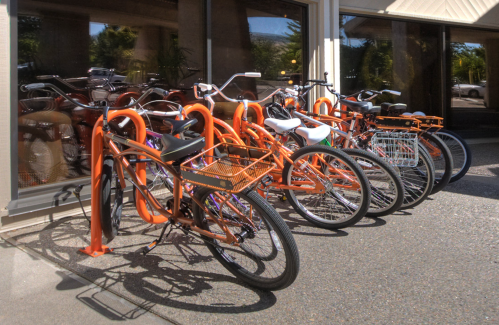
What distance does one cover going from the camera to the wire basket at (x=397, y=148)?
418cm

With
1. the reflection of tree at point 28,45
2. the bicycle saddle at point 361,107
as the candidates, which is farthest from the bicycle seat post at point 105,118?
the bicycle saddle at point 361,107

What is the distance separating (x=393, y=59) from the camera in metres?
8.75

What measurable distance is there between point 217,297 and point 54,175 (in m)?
2.59

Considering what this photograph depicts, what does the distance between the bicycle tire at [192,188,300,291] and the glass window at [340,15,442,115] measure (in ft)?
18.4

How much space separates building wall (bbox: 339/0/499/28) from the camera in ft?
25.2

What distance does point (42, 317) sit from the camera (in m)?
2.59

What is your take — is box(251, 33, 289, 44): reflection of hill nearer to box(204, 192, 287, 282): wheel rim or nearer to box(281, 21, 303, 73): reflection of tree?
box(281, 21, 303, 73): reflection of tree

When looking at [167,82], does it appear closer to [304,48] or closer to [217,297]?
[304,48]

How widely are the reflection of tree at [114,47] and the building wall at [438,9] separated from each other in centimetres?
382

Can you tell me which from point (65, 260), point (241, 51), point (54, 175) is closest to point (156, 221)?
point (65, 260)

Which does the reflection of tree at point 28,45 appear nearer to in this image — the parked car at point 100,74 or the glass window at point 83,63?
the glass window at point 83,63

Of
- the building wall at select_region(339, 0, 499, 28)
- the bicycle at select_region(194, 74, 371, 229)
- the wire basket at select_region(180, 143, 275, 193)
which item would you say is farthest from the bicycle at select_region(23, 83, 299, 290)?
the building wall at select_region(339, 0, 499, 28)

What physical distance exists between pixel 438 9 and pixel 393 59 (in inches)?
47.6

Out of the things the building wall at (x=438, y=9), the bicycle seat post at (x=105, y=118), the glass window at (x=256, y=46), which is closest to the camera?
the bicycle seat post at (x=105, y=118)
